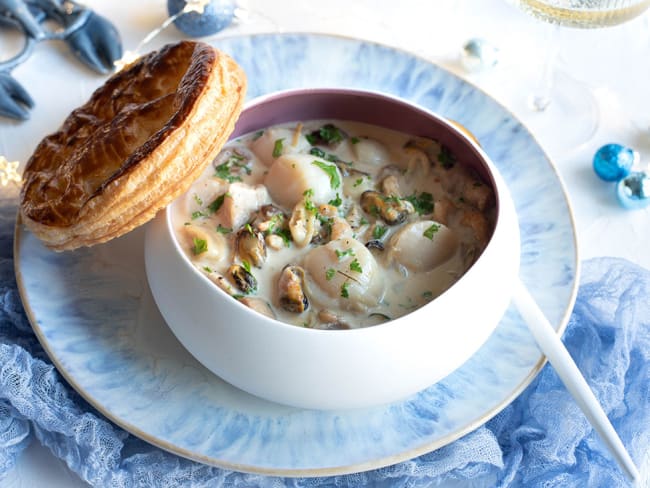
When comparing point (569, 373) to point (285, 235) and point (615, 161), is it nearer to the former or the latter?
point (285, 235)

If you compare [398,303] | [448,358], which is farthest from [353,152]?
[448,358]

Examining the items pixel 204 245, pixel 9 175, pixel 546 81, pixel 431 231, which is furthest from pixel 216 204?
pixel 546 81

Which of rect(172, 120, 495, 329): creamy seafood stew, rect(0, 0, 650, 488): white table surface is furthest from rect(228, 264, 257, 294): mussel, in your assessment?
rect(0, 0, 650, 488): white table surface

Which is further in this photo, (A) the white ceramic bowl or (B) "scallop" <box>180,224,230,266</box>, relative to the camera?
(B) "scallop" <box>180,224,230,266</box>

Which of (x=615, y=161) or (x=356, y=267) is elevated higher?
(x=356, y=267)

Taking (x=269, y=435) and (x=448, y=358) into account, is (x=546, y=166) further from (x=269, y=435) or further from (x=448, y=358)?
(x=269, y=435)

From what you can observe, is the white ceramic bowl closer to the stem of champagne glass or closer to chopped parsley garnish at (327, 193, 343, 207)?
chopped parsley garnish at (327, 193, 343, 207)
